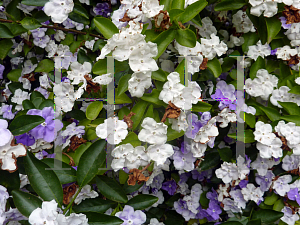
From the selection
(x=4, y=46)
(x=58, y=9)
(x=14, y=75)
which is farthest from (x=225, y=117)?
(x=14, y=75)

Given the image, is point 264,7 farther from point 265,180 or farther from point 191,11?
point 265,180

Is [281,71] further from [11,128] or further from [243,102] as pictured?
[11,128]

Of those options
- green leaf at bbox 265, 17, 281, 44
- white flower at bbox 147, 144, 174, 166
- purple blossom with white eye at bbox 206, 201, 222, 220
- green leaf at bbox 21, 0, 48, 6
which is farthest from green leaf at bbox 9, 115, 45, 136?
green leaf at bbox 265, 17, 281, 44

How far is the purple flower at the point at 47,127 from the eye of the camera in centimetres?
117

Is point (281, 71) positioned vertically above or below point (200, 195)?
above

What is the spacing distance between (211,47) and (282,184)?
81cm

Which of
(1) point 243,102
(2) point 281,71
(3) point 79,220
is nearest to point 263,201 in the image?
(1) point 243,102

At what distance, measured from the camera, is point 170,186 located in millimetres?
1583

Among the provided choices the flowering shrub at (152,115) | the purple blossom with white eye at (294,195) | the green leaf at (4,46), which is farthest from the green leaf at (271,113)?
the green leaf at (4,46)

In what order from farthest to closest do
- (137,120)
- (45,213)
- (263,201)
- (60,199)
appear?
(263,201), (137,120), (60,199), (45,213)

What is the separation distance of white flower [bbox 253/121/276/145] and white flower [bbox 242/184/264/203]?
0.30 meters

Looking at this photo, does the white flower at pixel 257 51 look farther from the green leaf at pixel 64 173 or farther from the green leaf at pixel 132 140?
the green leaf at pixel 64 173

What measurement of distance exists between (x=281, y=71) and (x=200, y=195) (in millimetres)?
844

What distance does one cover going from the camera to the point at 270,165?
142cm
